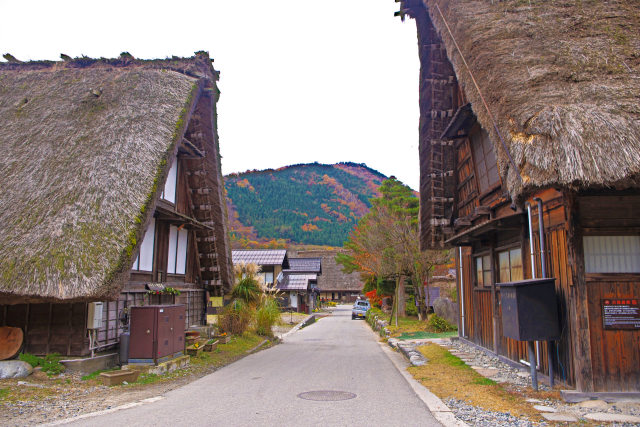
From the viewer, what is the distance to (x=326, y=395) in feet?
25.3

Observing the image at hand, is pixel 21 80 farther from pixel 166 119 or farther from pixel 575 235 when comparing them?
pixel 575 235

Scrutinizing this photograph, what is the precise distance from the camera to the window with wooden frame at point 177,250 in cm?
1405

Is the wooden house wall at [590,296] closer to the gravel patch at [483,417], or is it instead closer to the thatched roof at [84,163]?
the gravel patch at [483,417]

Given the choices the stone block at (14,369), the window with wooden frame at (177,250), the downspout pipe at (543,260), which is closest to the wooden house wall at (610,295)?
the downspout pipe at (543,260)

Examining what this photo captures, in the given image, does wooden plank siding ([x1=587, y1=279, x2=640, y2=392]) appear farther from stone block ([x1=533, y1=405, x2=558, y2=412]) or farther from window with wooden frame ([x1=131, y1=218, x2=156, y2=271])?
window with wooden frame ([x1=131, y1=218, x2=156, y2=271])

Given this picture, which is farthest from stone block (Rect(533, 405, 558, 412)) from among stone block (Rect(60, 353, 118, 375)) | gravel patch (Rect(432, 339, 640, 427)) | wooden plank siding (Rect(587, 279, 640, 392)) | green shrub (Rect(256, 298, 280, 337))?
green shrub (Rect(256, 298, 280, 337))

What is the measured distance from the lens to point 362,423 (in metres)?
5.82

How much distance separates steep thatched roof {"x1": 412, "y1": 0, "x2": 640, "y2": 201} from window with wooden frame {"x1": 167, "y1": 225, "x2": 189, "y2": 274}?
9.67m

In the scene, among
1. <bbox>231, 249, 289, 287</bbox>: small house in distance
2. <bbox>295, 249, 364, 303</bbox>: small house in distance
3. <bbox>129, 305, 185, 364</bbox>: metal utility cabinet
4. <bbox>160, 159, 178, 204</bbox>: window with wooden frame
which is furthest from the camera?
<bbox>295, 249, 364, 303</bbox>: small house in distance

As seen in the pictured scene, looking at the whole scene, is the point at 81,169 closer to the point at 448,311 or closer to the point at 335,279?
Answer: the point at 448,311

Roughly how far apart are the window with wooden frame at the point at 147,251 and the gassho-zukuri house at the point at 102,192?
42 mm

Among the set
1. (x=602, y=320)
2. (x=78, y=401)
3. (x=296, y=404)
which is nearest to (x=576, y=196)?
(x=602, y=320)

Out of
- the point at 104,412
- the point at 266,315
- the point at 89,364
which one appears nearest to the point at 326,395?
the point at 104,412

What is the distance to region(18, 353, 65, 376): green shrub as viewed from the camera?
9008mm
